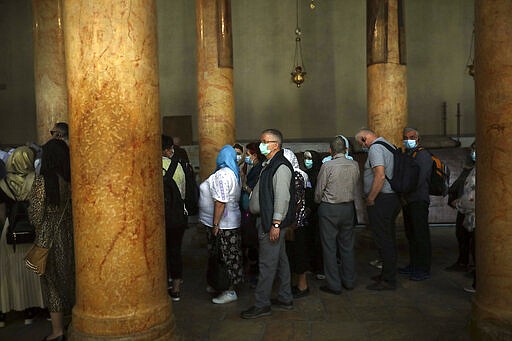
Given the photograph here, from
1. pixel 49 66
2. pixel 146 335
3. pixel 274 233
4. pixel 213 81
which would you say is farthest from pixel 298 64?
pixel 146 335

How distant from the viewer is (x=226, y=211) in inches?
193

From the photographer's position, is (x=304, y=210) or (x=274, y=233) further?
(x=304, y=210)

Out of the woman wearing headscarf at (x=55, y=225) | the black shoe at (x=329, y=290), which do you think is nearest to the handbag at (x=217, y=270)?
the black shoe at (x=329, y=290)

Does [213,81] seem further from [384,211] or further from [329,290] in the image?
[329,290]

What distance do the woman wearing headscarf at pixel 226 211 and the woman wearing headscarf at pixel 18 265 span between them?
1.56 meters

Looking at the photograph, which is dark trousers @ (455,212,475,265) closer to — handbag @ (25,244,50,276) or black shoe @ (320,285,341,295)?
black shoe @ (320,285,341,295)

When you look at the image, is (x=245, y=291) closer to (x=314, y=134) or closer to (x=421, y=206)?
(x=421, y=206)

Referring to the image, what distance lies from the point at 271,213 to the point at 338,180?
1.03m

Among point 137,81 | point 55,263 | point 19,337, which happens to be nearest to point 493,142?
point 137,81

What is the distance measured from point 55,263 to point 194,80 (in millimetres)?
10614

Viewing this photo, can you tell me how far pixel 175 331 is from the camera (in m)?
3.53

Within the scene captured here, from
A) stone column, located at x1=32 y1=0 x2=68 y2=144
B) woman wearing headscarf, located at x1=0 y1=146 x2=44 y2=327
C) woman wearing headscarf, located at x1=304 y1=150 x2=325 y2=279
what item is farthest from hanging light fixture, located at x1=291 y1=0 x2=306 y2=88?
woman wearing headscarf, located at x1=0 y1=146 x2=44 y2=327

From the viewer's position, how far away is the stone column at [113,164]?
123 inches

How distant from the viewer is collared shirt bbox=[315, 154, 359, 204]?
504cm
